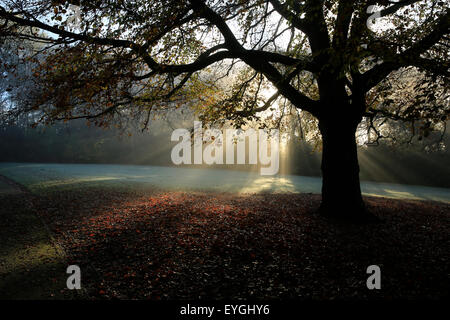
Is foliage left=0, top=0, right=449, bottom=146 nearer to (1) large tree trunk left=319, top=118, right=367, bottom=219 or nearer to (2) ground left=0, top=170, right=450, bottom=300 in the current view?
(1) large tree trunk left=319, top=118, right=367, bottom=219

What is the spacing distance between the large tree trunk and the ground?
65cm

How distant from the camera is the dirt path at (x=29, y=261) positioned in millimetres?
4203

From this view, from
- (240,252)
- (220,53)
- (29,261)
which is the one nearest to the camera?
(29,261)

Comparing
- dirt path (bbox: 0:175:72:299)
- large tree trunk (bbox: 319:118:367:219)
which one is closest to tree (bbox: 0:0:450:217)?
large tree trunk (bbox: 319:118:367:219)

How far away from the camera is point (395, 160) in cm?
2292

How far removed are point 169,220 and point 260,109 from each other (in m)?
4.79

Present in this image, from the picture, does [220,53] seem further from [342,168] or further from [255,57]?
[342,168]

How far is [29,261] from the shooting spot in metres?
5.30

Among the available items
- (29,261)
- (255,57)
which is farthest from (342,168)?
(29,261)

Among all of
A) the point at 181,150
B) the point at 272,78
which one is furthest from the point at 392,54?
→ the point at 181,150

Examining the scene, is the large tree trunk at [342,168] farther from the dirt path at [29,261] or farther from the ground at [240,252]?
the dirt path at [29,261]

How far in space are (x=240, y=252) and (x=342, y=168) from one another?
4.37 m

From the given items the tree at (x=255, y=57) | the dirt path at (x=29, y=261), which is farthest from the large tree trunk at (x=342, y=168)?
the dirt path at (x=29, y=261)

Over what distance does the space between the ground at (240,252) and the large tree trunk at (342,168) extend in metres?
0.65
